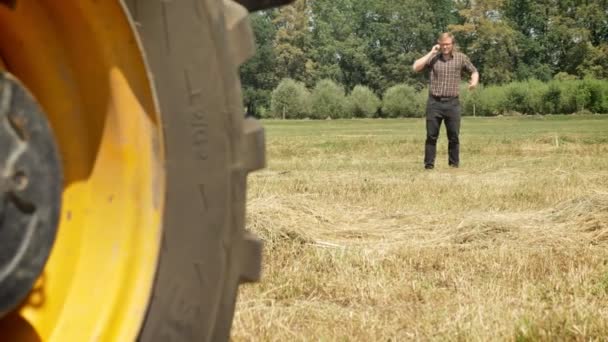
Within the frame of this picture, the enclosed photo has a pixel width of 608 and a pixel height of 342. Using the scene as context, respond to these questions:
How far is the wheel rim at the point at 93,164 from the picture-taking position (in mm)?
1849

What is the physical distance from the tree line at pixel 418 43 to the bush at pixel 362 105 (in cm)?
791

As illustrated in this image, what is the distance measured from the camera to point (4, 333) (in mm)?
1839

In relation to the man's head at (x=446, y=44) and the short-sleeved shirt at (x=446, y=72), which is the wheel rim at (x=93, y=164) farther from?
the short-sleeved shirt at (x=446, y=72)

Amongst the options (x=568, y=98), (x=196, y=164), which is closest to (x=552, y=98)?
(x=568, y=98)

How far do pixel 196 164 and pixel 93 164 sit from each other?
19 cm

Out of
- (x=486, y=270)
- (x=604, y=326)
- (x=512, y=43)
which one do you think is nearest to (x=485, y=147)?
(x=486, y=270)

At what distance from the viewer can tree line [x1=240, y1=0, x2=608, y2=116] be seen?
76.1 metres

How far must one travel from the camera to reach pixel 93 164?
1932 mm

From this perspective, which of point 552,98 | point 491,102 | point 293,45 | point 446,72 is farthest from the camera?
point 293,45

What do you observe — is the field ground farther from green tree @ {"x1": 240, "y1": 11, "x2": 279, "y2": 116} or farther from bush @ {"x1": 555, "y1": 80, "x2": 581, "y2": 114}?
green tree @ {"x1": 240, "y1": 11, "x2": 279, "y2": 116}

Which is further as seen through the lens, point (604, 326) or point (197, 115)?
point (604, 326)

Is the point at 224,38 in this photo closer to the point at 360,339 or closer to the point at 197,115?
the point at 197,115

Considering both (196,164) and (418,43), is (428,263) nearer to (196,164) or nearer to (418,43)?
(196,164)

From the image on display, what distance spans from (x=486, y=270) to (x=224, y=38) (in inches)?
124
